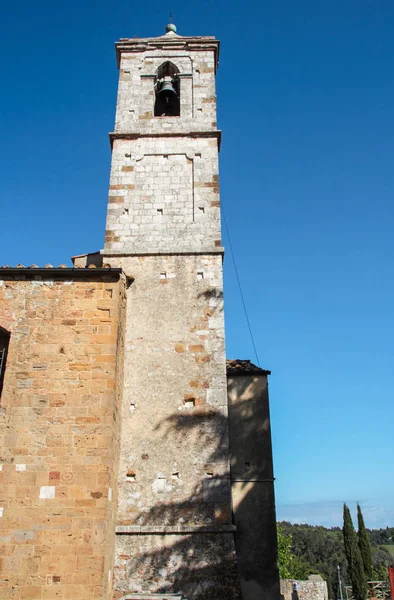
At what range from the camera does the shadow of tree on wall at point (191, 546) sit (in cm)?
661

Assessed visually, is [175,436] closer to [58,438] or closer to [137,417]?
[137,417]

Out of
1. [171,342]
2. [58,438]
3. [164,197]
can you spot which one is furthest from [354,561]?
[58,438]

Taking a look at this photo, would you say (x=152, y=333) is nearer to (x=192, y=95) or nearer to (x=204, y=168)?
(x=204, y=168)

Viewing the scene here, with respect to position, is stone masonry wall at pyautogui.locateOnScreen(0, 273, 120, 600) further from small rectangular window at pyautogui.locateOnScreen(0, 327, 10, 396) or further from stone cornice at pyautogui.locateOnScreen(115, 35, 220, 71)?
stone cornice at pyautogui.locateOnScreen(115, 35, 220, 71)

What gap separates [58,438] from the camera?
6562 millimetres

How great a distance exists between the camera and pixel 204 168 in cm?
1003

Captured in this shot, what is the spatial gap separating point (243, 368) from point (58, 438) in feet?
15.5

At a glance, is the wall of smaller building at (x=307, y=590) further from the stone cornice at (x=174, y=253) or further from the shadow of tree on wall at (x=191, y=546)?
the stone cornice at (x=174, y=253)

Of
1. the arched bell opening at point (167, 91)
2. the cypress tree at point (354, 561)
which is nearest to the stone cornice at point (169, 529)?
the arched bell opening at point (167, 91)

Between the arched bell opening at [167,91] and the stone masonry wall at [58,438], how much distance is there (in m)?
5.90

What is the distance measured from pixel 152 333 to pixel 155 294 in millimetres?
718

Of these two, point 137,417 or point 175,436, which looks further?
point 137,417

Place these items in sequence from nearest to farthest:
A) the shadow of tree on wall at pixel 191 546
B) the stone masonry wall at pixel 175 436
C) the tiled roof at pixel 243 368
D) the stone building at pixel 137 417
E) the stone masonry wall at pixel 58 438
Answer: the stone masonry wall at pixel 58 438, the stone building at pixel 137 417, the shadow of tree on wall at pixel 191 546, the stone masonry wall at pixel 175 436, the tiled roof at pixel 243 368

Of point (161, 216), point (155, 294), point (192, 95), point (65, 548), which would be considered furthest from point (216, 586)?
point (192, 95)
